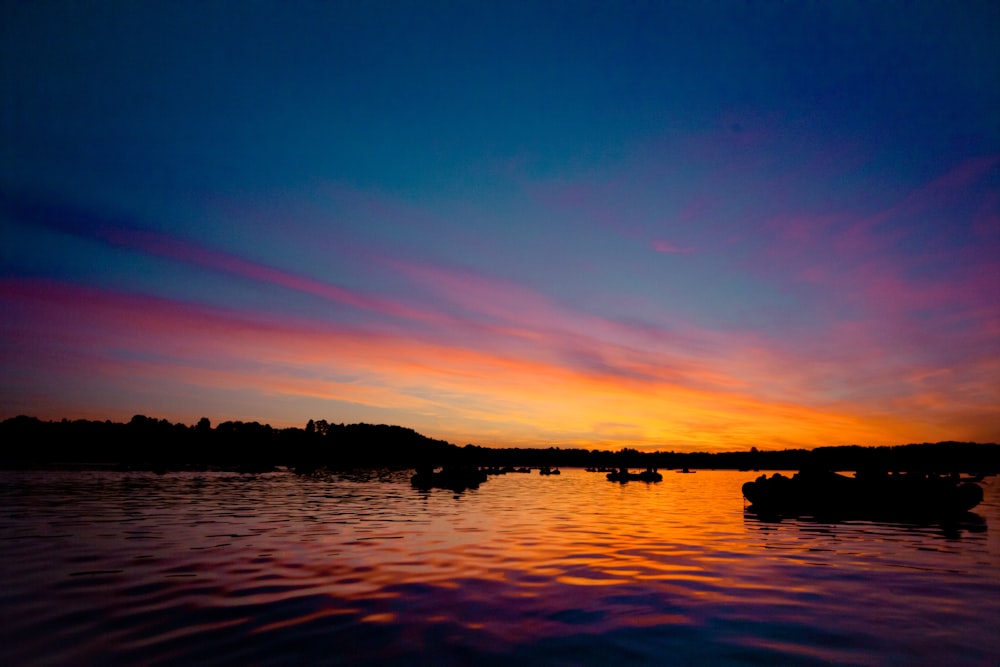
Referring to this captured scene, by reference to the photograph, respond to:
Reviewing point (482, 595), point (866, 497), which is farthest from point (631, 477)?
point (482, 595)

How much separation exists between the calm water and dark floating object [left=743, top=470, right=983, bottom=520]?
26.6 ft

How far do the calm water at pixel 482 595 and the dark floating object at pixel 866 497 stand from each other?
320 inches

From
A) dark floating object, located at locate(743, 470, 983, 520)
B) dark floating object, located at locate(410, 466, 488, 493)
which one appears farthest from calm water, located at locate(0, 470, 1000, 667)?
dark floating object, located at locate(410, 466, 488, 493)

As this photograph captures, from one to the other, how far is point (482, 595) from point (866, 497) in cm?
3294

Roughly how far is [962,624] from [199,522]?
2821cm

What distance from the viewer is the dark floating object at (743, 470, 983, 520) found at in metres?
31.8

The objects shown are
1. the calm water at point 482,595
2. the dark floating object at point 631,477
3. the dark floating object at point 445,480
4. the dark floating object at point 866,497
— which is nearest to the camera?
the calm water at point 482,595

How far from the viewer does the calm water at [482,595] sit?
27.4ft

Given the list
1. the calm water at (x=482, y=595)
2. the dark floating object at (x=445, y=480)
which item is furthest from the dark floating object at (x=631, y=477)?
the calm water at (x=482, y=595)

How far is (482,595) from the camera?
38.9ft

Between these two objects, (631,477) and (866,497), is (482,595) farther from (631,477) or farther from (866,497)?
(631,477)

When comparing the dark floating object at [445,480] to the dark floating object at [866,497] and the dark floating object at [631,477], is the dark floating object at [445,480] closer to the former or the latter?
the dark floating object at [866,497]

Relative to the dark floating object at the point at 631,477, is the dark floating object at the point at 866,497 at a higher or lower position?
higher

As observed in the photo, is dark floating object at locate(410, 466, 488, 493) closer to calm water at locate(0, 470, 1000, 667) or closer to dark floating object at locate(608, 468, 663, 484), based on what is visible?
calm water at locate(0, 470, 1000, 667)
